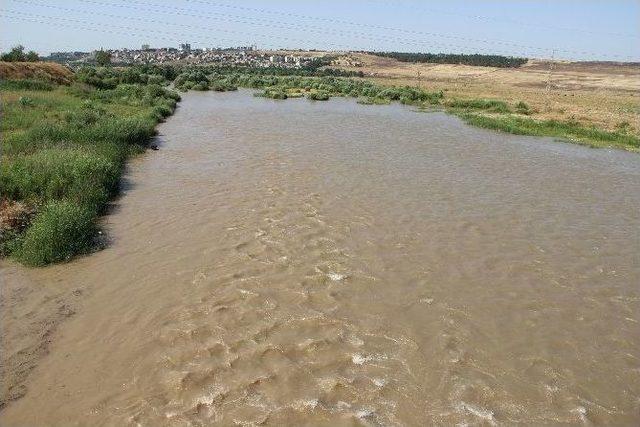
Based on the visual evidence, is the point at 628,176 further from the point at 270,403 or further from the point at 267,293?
the point at 270,403

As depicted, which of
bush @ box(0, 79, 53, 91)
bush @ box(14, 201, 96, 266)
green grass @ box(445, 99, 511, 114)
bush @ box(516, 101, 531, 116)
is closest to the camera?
bush @ box(14, 201, 96, 266)

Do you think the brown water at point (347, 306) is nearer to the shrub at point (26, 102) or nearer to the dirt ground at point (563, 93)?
the shrub at point (26, 102)

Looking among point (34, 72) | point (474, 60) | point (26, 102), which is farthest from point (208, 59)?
point (26, 102)

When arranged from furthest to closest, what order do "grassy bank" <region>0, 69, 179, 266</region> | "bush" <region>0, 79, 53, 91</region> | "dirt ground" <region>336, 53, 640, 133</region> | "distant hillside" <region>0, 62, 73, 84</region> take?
"distant hillside" <region>0, 62, 73, 84</region> → "dirt ground" <region>336, 53, 640, 133</region> → "bush" <region>0, 79, 53, 91</region> → "grassy bank" <region>0, 69, 179, 266</region>

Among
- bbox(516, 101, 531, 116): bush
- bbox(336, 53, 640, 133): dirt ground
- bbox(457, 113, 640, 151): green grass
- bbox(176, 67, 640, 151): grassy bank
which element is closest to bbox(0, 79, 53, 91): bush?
bbox(176, 67, 640, 151): grassy bank

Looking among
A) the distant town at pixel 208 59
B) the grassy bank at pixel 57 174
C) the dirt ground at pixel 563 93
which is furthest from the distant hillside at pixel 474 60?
the grassy bank at pixel 57 174

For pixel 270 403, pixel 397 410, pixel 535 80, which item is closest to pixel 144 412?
pixel 270 403

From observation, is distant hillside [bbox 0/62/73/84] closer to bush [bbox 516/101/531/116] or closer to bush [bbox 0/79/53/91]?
bush [bbox 0/79/53/91]
